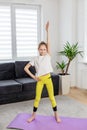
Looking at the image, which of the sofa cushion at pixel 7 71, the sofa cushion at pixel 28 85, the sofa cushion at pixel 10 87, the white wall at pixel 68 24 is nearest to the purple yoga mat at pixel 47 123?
the sofa cushion at pixel 10 87

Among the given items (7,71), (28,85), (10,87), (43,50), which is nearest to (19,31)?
(7,71)

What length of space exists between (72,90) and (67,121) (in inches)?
78.2

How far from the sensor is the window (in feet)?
16.5

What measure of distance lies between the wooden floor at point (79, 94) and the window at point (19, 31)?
1498mm

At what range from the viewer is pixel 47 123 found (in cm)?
Answer: 312

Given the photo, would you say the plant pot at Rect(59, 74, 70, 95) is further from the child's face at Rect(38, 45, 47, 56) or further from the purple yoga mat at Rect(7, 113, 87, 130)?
the child's face at Rect(38, 45, 47, 56)

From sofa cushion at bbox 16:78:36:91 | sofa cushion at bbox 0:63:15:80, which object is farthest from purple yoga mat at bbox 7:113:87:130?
sofa cushion at bbox 0:63:15:80

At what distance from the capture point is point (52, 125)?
3.05m

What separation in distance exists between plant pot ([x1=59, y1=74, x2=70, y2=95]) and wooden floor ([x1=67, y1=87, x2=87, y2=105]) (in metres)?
0.15

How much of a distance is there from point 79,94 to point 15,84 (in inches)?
64.6

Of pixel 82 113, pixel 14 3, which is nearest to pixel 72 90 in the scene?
pixel 82 113

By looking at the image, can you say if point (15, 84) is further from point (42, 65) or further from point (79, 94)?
point (79, 94)

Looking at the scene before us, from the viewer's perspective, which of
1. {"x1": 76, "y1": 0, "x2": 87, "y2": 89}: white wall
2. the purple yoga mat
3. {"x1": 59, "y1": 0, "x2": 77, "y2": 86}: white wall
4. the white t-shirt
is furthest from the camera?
{"x1": 59, "y1": 0, "x2": 77, "y2": 86}: white wall

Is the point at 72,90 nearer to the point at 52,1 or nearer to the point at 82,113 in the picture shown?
the point at 82,113
